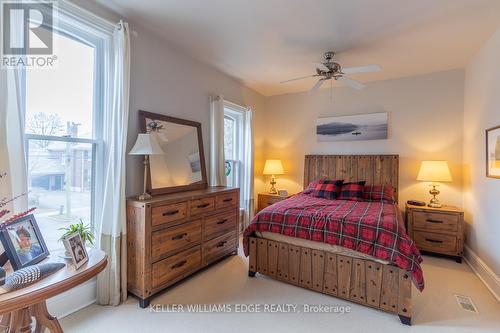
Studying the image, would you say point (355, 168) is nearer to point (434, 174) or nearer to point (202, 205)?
point (434, 174)

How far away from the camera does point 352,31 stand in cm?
264

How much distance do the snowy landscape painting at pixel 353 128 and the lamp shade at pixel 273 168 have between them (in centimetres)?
90

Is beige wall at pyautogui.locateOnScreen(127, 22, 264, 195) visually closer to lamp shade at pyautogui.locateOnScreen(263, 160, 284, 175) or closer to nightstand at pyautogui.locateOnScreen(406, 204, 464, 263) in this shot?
lamp shade at pyautogui.locateOnScreen(263, 160, 284, 175)

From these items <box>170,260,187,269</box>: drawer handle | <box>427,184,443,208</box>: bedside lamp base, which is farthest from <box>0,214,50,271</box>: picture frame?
<box>427,184,443,208</box>: bedside lamp base

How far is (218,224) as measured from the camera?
10.3 ft

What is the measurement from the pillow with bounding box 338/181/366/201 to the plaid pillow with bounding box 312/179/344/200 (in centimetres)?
7

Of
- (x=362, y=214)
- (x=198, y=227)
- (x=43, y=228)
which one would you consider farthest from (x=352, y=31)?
(x=43, y=228)

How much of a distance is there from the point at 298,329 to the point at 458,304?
1.61 meters

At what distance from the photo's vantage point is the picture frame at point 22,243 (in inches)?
52.4

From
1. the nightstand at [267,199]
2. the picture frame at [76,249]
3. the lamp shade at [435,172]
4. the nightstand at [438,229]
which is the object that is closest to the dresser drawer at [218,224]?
the nightstand at [267,199]

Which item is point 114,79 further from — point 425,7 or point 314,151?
point 314,151

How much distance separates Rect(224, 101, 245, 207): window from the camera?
14.4 feet

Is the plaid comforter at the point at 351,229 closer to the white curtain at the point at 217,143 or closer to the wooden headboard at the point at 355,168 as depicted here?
the white curtain at the point at 217,143

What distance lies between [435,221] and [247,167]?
9.53 feet
